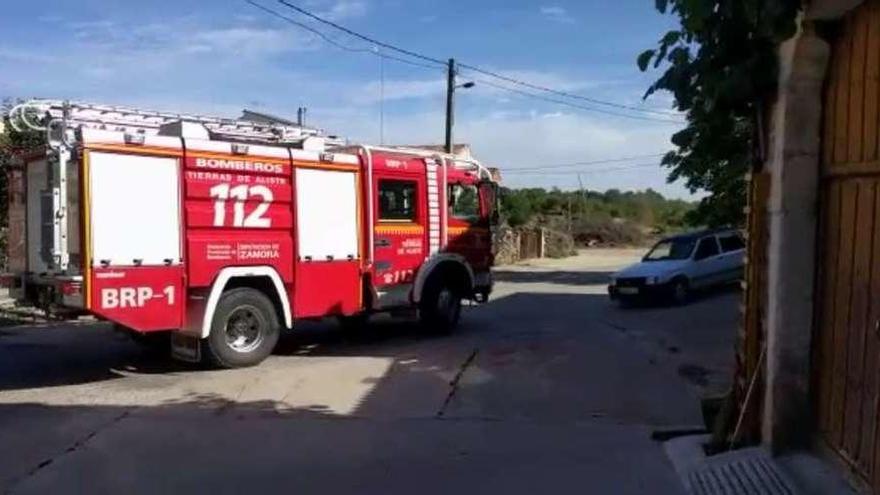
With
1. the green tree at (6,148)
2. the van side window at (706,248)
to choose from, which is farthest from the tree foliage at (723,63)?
the van side window at (706,248)

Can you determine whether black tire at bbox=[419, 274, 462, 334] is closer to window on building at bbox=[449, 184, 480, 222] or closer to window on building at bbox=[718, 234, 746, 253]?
window on building at bbox=[449, 184, 480, 222]

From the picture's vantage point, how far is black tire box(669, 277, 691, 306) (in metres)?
19.4

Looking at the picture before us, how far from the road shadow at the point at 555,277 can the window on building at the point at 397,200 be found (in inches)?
546

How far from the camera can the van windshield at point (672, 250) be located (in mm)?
20453

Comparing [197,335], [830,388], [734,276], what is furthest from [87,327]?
[734,276]

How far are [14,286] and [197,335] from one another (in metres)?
2.28

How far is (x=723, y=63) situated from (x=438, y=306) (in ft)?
27.6

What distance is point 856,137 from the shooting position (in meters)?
5.34

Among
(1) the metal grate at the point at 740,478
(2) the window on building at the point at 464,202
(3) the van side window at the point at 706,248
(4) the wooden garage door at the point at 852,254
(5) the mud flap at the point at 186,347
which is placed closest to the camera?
(4) the wooden garage door at the point at 852,254

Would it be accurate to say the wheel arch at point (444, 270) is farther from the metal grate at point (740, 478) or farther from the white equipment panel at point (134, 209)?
the metal grate at point (740, 478)

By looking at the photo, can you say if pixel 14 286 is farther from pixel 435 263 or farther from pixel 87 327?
pixel 435 263

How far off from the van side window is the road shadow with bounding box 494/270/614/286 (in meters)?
5.81

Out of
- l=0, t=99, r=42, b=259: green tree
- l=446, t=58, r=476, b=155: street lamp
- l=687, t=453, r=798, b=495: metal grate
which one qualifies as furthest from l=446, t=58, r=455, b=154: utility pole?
l=687, t=453, r=798, b=495: metal grate

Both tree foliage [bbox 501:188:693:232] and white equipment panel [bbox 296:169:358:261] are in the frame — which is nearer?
white equipment panel [bbox 296:169:358:261]
